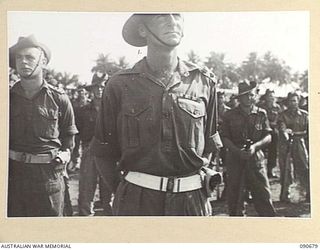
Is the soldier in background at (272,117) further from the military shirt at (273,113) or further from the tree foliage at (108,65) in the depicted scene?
the tree foliage at (108,65)

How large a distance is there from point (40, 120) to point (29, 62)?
0.12 meters

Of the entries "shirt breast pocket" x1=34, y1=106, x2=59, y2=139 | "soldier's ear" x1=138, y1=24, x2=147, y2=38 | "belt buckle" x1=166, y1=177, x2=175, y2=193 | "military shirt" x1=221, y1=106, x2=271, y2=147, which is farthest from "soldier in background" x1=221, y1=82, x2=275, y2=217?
"shirt breast pocket" x1=34, y1=106, x2=59, y2=139

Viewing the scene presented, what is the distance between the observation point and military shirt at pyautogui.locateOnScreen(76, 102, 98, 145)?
970 millimetres

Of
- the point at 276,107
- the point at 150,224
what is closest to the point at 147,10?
the point at 276,107

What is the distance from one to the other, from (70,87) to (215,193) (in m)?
0.36

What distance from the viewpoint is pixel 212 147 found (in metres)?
0.97

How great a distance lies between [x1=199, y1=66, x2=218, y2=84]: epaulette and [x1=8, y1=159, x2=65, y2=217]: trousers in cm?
36

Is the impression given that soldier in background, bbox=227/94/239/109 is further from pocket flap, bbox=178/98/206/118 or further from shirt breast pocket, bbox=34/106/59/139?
shirt breast pocket, bbox=34/106/59/139

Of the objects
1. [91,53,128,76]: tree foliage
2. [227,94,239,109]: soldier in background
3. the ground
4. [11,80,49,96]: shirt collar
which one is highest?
[91,53,128,76]: tree foliage

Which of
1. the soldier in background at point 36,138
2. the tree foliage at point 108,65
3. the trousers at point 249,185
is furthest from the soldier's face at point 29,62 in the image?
the trousers at point 249,185

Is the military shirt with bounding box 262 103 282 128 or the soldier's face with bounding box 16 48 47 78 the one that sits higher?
the soldier's face with bounding box 16 48 47 78

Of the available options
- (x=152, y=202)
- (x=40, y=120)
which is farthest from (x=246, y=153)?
(x=40, y=120)

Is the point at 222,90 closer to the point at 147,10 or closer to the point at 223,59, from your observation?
the point at 223,59

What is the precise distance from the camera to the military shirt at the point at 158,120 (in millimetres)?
956
